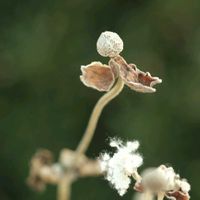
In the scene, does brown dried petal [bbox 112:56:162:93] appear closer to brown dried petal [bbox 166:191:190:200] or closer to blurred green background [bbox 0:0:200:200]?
brown dried petal [bbox 166:191:190:200]

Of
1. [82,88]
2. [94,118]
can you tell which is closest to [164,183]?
[94,118]

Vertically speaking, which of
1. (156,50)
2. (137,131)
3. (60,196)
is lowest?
(60,196)

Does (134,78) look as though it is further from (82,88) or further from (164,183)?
(82,88)

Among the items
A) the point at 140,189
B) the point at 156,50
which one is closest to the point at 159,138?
the point at 156,50

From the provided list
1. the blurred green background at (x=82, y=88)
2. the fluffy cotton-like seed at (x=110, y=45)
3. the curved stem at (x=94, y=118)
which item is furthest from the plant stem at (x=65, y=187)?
the blurred green background at (x=82, y=88)

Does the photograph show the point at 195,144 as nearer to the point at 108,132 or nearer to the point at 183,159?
the point at 183,159

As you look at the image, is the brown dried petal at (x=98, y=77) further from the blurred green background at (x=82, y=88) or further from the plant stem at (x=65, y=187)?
the blurred green background at (x=82, y=88)

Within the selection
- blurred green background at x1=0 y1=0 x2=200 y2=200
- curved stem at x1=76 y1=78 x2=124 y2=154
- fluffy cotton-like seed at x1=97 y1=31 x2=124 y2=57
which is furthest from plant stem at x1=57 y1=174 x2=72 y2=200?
blurred green background at x1=0 y1=0 x2=200 y2=200
